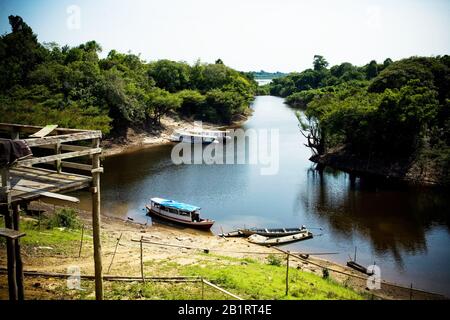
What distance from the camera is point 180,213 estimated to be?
33.1m

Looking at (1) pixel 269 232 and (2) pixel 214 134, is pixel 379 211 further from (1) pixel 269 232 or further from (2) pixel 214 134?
(2) pixel 214 134

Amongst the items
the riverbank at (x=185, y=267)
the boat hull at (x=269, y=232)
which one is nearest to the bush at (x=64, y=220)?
the riverbank at (x=185, y=267)

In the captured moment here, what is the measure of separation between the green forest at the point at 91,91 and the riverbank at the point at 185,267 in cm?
2265

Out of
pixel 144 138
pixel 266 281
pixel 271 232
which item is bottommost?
pixel 271 232

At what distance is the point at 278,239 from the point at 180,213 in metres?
8.75

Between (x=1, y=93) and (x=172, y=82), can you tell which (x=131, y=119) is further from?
(x=172, y=82)

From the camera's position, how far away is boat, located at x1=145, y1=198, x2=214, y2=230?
106 ft

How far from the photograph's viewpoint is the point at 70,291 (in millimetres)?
14242

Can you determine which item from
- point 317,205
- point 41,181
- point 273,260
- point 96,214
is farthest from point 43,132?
point 317,205

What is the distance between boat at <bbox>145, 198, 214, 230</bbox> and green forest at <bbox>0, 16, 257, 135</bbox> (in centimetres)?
1651

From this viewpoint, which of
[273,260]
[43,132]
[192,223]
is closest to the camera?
[43,132]

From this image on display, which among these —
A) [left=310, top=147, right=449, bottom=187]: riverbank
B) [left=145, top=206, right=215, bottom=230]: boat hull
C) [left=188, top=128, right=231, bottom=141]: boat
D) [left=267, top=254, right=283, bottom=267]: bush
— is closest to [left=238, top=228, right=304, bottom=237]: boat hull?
[left=145, top=206, right=215, bottom=230]: boat hull

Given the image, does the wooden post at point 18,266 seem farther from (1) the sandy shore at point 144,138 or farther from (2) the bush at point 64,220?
(1) the sandy shore at point 144,138
